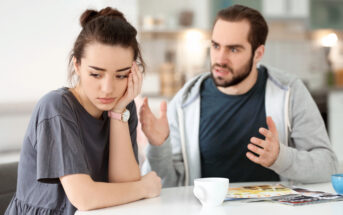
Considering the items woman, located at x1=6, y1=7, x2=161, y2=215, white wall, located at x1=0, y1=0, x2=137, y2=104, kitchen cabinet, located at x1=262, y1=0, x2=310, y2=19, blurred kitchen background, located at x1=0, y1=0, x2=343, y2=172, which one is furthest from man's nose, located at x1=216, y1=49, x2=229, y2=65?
kitchen cabinet, located at x1=262, y1=0, x2=310, y2=19

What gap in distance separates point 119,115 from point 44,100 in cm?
23

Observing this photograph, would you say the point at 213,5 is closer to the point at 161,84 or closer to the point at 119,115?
the point at 161,84

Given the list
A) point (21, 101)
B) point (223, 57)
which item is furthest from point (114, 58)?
point (21, 101)

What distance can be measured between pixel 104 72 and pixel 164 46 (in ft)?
12.6

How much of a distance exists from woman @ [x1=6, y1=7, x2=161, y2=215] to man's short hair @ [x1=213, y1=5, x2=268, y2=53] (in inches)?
26.4

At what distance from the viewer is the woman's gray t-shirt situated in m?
1.19

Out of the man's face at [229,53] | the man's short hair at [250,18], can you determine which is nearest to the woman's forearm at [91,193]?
the man's face at [229,53]

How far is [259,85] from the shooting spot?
202 centimetres

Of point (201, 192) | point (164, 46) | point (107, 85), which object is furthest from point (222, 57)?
point (164, 46)

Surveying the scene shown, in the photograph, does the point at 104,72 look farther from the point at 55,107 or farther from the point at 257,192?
the point at 257,192

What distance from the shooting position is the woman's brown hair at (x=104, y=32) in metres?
1.31

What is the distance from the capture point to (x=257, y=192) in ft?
4.28

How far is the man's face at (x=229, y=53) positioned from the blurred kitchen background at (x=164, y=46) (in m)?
1.38

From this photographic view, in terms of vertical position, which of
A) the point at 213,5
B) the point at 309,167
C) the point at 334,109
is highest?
the point at 213,5
